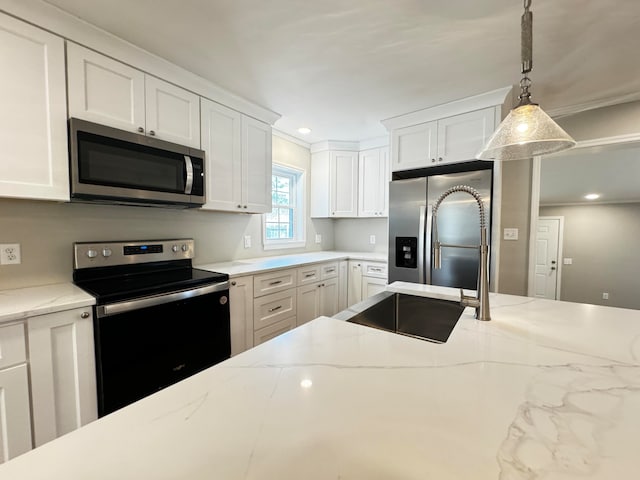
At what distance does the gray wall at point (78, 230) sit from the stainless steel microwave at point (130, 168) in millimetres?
239

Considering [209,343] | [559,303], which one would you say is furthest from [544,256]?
[209,343]

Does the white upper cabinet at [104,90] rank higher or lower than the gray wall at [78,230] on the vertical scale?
higher

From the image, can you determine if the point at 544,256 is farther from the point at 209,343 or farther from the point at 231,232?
the point at 209,343

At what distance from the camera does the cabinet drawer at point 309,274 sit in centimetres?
274

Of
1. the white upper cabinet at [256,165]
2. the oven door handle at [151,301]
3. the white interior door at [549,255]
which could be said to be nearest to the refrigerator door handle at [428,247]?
the white upper cabinet at [256,165]

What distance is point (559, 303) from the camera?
129 centimetres

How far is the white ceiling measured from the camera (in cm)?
141

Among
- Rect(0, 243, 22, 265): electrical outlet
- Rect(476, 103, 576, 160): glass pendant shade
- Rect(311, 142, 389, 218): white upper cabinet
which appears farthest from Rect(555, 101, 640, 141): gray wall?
Rect(0, 243, 22, 265): electrical outlet

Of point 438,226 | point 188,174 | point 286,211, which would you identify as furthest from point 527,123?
point 286,211

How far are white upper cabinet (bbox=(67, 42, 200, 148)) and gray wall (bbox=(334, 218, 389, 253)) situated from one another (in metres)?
2.44

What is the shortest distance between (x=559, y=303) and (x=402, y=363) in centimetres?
107

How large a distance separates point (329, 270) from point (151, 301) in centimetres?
192

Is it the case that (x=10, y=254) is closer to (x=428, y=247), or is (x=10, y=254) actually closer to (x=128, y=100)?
(x=128, y=100)

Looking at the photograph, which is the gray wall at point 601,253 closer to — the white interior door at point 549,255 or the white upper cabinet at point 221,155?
the white interior door at point 549,255
